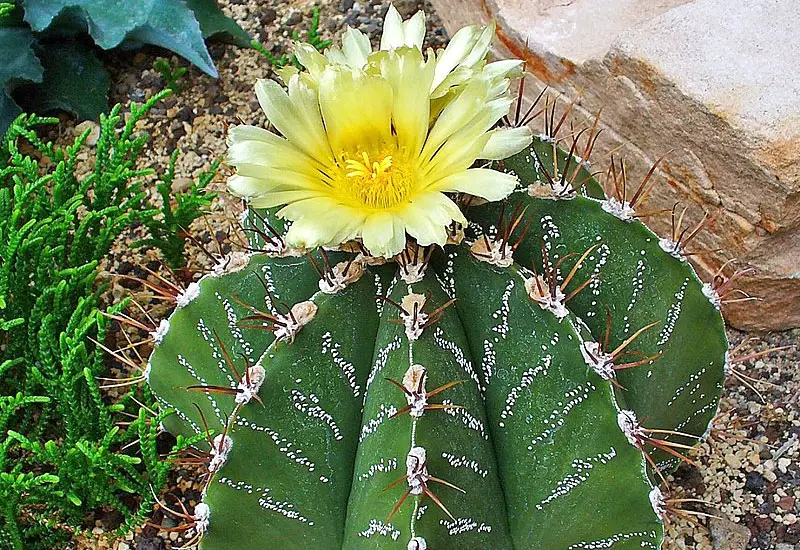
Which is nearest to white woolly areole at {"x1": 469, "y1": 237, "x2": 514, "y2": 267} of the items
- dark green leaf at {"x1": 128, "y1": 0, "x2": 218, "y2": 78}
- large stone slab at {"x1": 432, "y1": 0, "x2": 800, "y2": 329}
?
large stone slab at {"x1": 432, "y1": 0, "x2": 800, "y2": 329}

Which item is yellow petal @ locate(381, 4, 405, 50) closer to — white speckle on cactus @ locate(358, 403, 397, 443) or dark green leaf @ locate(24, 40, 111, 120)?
white speckle on cactus @ locate(358, 403, 397, 443)

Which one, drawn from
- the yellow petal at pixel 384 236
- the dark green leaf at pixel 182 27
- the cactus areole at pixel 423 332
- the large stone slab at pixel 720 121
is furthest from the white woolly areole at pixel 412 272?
the dark green leaf at pixel 182 27

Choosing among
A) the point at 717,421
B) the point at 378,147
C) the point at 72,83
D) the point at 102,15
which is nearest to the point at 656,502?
A: the point at 378,147

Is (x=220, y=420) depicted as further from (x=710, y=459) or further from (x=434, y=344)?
(x=710, y=459)

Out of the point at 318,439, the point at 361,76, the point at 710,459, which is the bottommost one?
the point at 710,459

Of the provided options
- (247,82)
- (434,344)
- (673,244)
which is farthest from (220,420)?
(247,82)

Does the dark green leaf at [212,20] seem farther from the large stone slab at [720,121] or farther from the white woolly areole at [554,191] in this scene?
the white woolly areole at [554,191]
